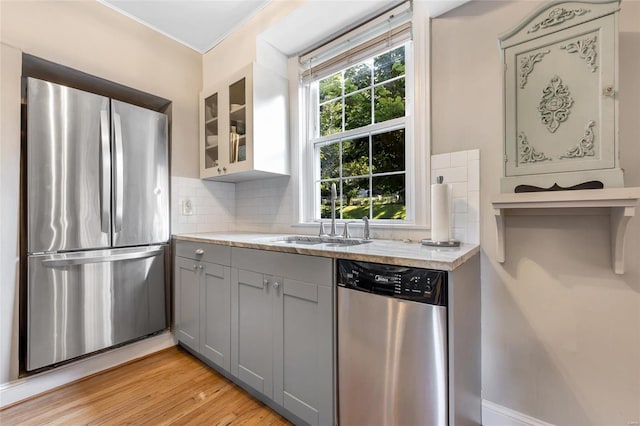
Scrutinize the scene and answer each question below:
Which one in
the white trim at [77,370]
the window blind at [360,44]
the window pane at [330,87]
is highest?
the window blind at [360,44]

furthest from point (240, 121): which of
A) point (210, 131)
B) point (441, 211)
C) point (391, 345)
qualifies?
point (391, 345)

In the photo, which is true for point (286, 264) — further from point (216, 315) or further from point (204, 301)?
point (204, 301)

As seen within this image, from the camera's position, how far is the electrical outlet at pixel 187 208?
2463 millimetres

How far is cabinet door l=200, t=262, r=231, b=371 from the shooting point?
1750 millimetres

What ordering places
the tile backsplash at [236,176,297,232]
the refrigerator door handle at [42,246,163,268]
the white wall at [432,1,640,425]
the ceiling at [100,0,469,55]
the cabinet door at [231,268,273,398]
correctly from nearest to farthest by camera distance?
1. the white wall at [432,1,640,425]
2. the cabinet door at [231,268,273,398]
3. the refrigerator door handle at [42,246,163,268]
4. the ceiling at [100,0,469,55]
5. the tile backsplash at [236,176,297,232]

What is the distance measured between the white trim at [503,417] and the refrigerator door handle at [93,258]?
2.45m

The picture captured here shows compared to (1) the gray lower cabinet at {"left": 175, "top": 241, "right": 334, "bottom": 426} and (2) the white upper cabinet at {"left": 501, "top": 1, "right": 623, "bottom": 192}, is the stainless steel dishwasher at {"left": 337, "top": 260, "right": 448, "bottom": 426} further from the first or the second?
(2) the white upper cabinet at {"left": 501, "top": 1, "right": 623, "bottom": 192}

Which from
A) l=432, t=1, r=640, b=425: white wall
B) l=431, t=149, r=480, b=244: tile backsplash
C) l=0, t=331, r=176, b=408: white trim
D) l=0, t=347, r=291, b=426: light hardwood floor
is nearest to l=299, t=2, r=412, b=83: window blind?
l=432, t=1, r=640, b=425: white wall

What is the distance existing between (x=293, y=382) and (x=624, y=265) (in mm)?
1582

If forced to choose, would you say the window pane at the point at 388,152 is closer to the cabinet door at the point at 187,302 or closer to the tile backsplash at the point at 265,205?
the tile backsplash at the point at 265,205

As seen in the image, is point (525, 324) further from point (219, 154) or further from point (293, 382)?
point (219, 154)

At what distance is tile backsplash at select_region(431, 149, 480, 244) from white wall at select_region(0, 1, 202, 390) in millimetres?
2198

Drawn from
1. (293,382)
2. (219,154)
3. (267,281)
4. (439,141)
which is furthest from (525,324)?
(219,154)

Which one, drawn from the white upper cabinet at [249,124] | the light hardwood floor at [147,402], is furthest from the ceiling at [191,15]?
the light hardwood floor at [147,402]
